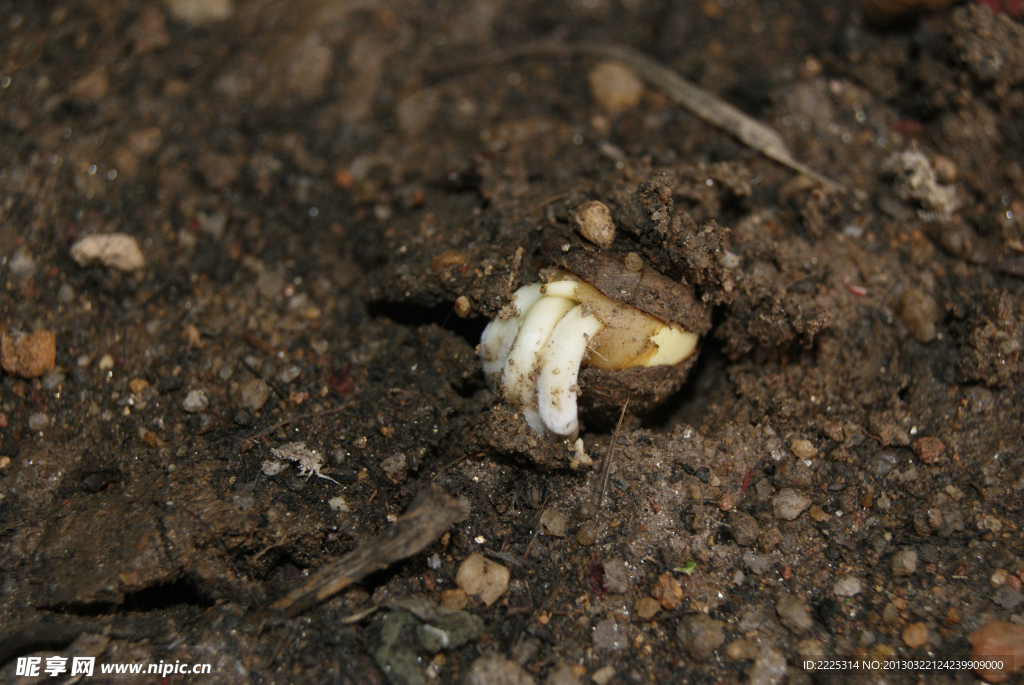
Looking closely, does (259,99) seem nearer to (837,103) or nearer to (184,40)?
(184,40)

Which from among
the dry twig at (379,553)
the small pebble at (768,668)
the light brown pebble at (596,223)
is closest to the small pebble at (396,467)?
the dry twig at (379,553)

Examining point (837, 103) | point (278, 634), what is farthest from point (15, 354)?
point (837, 103)

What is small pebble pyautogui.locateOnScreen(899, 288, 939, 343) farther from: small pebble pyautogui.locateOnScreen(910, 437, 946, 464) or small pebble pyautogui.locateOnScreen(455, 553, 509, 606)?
small pebble pyautogui.locateOnScreen(455, 553, 509, 606)

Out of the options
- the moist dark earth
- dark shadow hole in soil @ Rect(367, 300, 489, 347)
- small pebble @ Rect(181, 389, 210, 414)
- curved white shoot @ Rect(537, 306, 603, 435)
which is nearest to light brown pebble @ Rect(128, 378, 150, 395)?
the moist dark earth

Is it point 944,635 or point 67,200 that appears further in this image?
point 67,200

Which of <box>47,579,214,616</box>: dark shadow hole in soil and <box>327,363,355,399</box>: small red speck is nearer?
<box>47,579,214,616</box>: dark shadow hole in soil

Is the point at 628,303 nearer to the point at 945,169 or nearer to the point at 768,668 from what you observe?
the point at 768,668
